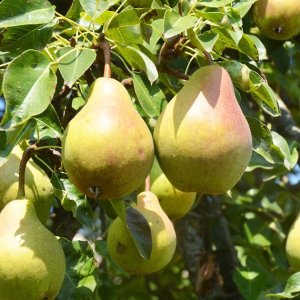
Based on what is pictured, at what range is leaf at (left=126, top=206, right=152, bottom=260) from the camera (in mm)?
1567

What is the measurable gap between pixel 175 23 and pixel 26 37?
30 centimetres

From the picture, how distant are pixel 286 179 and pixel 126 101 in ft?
6.63

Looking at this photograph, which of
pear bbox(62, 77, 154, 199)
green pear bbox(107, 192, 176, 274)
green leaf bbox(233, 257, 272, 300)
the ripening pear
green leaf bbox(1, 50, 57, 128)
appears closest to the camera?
pear bbox(62, 77, 154, 199)

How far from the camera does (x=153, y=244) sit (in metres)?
1.65

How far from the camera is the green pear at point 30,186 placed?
154 centimetres

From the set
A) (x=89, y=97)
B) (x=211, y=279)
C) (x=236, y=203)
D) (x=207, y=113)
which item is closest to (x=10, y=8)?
(x=89, y=97)

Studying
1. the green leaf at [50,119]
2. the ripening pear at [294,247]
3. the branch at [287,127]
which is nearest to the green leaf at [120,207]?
the green leaf at [50,119]

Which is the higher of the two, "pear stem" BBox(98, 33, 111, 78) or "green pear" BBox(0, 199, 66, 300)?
"pear stem" BBox(98, 33, 111, 78)

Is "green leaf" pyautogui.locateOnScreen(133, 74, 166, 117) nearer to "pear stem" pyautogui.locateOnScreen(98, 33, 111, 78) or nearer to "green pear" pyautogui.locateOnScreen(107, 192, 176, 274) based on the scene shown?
"pear stem" pyautogui.locateOnScreen(98, 33, 111, 78)

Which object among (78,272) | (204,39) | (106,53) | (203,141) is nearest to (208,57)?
(204,39)

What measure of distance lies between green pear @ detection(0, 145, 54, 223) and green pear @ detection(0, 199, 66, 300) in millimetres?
157

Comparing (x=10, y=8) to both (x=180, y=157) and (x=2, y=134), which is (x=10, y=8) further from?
(x=180, y=157)

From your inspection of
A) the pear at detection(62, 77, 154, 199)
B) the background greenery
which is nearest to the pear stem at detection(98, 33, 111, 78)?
the background greenery

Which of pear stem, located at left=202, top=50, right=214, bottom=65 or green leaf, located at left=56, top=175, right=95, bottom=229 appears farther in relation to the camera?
green leaf, located at left=56, top=175, right=95, bottom=229
